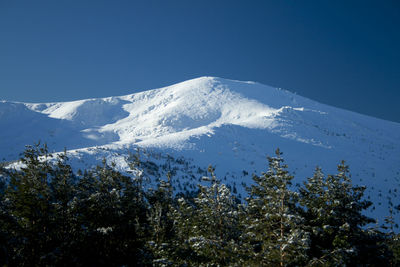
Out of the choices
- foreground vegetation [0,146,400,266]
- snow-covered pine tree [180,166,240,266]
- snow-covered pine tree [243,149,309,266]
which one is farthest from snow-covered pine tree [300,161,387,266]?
snow-covered pine tree [180,166,240,266]

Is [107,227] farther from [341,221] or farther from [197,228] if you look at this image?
[341,221]

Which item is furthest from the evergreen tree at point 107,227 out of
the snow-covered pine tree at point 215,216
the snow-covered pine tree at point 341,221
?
the snow-covered pine tree at point 341,221

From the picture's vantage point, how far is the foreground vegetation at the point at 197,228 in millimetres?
10523

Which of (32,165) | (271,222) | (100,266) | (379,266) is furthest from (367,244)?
(32,165)

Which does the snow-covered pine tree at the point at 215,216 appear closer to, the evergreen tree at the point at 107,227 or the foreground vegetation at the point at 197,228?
the foreground vegetation at the point at 197,228

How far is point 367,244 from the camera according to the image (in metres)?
14.1

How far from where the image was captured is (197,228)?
42.9 ft

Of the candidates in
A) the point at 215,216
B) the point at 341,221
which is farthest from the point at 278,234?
the point at 341,221

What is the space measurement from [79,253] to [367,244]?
16.4 m

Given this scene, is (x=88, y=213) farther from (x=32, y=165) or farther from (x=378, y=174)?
(x=378, y=174)

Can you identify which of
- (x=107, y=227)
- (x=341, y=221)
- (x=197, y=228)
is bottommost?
(x=107, y=227)

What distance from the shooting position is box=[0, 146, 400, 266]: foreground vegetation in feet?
34.5

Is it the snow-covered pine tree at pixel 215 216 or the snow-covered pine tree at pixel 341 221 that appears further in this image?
the snow-covered pine tree at pixel 341 221

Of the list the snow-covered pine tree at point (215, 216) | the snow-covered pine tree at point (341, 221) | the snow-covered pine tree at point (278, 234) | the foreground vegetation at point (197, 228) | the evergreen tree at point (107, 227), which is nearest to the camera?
the snow-covered pine tree at point (278, 234)
